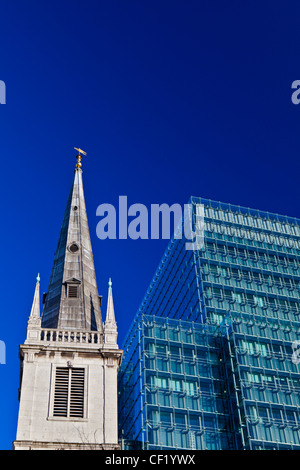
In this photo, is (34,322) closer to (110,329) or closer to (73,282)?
(110,329)

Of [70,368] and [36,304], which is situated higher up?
[36,304]

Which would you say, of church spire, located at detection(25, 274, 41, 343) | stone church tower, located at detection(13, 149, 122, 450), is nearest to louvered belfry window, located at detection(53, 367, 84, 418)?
stone church tower, located at detection(13, 149, 122, 450)

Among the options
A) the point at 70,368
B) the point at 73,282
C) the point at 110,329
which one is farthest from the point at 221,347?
the point at 70,368

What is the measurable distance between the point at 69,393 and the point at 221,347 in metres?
14.0

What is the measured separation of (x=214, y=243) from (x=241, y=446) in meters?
19.3

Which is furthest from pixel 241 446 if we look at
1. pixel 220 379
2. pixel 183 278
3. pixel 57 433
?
pixel 183 278

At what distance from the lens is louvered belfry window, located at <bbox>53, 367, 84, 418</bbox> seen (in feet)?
139

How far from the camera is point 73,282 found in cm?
5022

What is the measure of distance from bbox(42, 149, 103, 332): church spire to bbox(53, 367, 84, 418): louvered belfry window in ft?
A: 12.6

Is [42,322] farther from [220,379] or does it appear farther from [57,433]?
[220,379]

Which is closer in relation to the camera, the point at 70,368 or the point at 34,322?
the point at 70,368

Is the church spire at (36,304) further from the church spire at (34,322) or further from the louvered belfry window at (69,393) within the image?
the louvered belfry window at (69,393)
